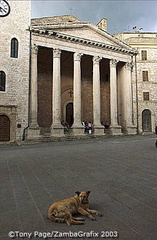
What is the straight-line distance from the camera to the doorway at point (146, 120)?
73.4 feet

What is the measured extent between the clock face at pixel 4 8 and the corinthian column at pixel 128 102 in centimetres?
1431

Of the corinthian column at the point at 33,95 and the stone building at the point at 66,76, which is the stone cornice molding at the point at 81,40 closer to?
the stone building at the point at 66,76

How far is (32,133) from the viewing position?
1527cm

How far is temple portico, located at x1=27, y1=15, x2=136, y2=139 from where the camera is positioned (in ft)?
54.7

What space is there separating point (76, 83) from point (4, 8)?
9.47 metres

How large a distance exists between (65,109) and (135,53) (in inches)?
462

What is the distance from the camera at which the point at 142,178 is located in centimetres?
391

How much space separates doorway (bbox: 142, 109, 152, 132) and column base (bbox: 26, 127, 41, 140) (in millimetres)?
14009

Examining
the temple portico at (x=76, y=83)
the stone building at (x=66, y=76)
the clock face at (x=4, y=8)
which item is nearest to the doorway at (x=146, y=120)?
the stone building at (x=66, y=76)

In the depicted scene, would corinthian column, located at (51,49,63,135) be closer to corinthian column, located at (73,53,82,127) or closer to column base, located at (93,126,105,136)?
corinthian column, located at (73,53,82,127)

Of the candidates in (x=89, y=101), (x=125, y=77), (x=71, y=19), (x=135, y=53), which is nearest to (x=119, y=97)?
(x=125, y=77)

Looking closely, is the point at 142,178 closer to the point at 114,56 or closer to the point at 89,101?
the point at 114,56

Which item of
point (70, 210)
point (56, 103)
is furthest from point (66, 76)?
point (70, 210)

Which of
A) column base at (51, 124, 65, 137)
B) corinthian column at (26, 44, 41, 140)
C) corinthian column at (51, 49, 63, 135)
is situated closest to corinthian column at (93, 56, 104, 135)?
column base at (51, 124, 65, 137)
